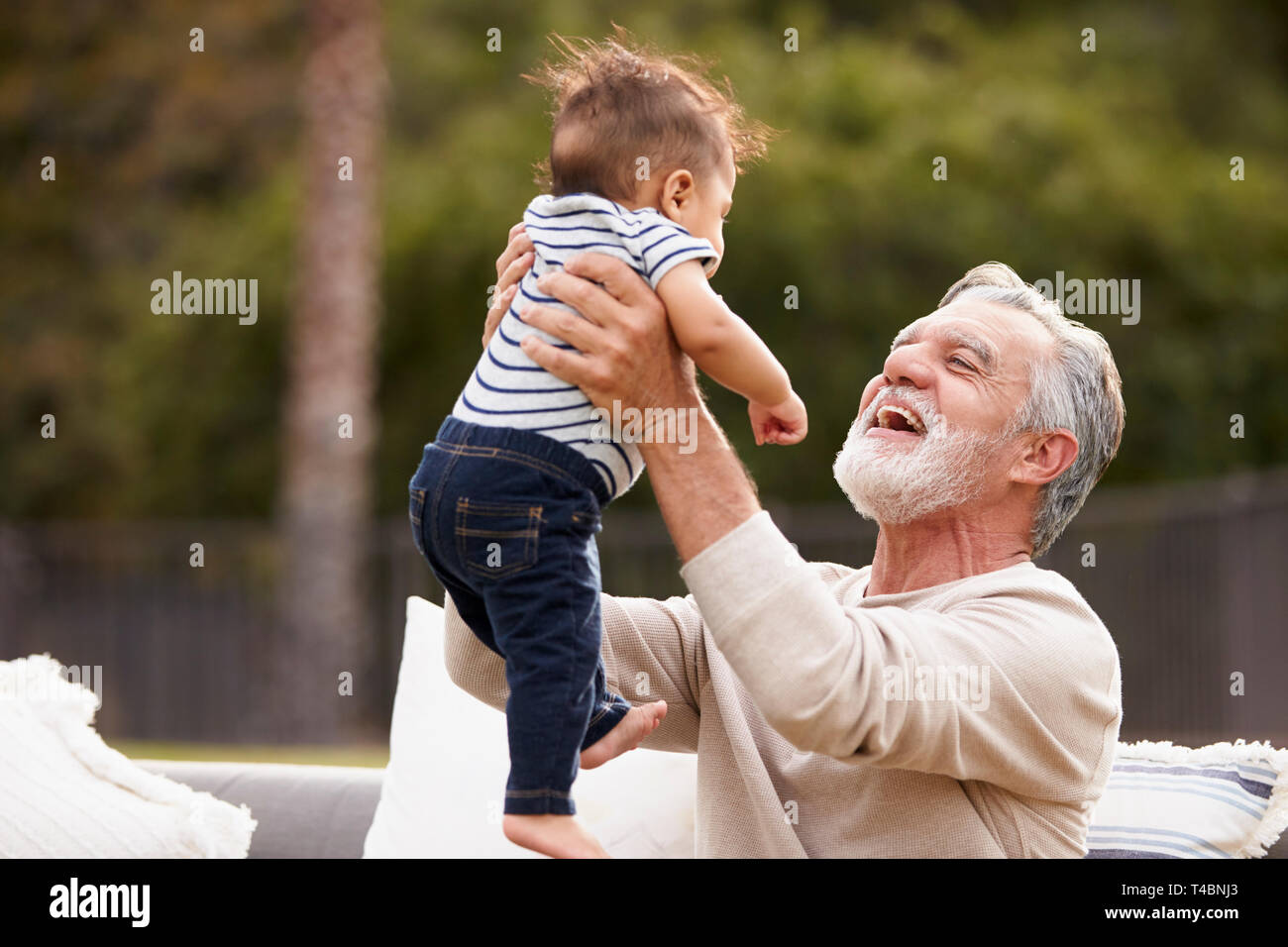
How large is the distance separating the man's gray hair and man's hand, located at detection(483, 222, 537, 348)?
3.25 ft

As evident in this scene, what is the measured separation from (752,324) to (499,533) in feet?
24.4

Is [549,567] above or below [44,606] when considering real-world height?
above

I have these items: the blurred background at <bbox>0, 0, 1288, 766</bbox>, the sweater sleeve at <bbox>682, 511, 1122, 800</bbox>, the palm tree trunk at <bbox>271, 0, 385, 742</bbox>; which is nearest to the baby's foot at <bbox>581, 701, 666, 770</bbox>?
the sweater sleeve at <bbox>682, 511, 1122, 800</bbox>

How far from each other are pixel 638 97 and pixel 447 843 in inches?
63.7

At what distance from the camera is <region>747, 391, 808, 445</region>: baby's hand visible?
88.4 inches

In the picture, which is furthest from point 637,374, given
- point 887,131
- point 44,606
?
point 44,606

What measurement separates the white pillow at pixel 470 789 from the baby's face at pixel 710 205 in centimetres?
125

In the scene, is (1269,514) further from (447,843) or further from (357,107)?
(447,843)

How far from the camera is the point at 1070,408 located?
107 inches

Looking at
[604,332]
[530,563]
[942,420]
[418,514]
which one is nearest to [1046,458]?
[942,420]

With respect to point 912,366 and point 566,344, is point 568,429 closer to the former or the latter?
point 566,344

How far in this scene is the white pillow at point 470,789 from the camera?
9.68ft

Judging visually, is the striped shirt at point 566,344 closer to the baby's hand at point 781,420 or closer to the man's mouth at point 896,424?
the baby's hand at point 781,420
